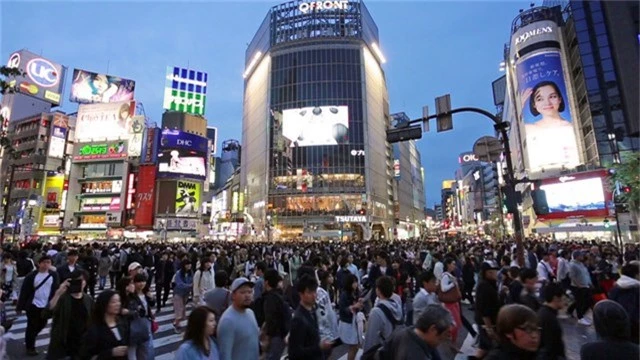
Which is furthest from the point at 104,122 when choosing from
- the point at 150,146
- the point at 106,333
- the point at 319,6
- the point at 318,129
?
the point at 106,333

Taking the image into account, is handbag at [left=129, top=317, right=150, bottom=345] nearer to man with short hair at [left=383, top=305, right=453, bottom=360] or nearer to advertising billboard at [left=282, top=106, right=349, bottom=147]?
man with short hair at [left=383, top=305, right=453, bottom=360]

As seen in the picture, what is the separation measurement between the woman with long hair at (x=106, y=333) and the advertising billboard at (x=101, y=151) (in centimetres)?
6279

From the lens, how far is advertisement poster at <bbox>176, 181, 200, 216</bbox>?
195 feet

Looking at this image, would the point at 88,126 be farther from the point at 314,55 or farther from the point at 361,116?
the point at 361,116

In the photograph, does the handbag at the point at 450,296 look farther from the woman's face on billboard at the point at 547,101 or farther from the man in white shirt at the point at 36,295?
the woman's face on billboard at the point at 547,101

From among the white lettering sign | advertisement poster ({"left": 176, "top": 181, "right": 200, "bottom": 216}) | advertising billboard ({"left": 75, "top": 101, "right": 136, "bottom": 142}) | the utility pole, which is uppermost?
the white lettering sign

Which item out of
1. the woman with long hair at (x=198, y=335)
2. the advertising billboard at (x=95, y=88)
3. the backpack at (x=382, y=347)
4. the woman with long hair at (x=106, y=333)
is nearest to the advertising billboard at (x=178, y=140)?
the advertising billboard at (x=95, y=88)

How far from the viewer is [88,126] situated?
199ft

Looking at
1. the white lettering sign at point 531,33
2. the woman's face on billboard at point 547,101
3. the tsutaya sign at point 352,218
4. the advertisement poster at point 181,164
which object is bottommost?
the tsutaya sign at point 352,218

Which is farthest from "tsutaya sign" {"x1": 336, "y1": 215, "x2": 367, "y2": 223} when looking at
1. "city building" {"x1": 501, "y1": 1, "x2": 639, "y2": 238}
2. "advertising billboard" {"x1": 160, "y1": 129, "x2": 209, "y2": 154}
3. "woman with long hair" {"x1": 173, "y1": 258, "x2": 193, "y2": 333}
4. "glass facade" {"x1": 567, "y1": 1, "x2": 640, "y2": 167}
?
"woman with long hair" {"x1": 173, "y1": 258, "x2": 193, "y2": 333}

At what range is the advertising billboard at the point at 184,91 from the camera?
72000 mm

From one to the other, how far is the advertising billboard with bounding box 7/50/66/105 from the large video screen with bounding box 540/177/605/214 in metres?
76.8

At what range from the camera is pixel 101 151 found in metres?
59.1

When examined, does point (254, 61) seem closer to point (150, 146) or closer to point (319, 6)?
point (319, 6)
